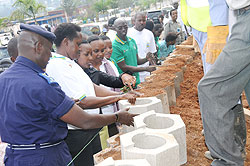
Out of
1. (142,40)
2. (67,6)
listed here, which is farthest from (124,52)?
(67,6)

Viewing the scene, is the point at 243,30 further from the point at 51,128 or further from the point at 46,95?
the point at 51,128

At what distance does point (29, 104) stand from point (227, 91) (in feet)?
4.81

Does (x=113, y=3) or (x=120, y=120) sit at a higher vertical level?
(x=113, y=3)

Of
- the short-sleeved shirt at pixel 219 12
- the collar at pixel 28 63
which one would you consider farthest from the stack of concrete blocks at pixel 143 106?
the collar at pixel 28 63

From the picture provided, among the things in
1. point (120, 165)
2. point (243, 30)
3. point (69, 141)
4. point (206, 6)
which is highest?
point (206, 6)

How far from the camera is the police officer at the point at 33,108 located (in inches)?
73.5

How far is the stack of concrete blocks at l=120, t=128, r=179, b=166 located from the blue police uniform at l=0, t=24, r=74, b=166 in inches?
22.8

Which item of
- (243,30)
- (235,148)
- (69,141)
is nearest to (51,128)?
(69,141)

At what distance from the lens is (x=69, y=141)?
2.80 metres

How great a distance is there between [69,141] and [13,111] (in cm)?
102

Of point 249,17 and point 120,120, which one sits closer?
point 249,17

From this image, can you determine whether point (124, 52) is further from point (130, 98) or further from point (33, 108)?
point (33, 108)

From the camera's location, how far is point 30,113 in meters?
1.90

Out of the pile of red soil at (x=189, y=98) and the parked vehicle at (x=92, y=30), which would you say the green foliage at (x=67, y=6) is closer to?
the parked vehicle at (x=92, y=30)
